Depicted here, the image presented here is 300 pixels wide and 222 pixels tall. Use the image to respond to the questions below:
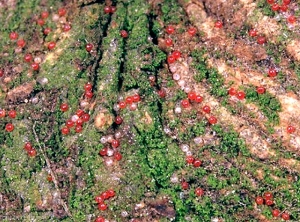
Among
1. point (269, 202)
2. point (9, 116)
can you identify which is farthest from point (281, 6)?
point (9, 116)

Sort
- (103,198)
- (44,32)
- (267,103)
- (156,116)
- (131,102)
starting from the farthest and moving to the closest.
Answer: (44,32) → (131,102) → (156,116) → (267,103) → (103,198)

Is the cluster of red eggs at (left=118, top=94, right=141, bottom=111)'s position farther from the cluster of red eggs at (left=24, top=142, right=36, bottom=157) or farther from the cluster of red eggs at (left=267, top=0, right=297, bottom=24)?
the cluster of red eggs at (left=267, top=0, right=297, bottom=24)

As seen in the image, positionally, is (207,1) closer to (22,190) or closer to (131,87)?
(131,87)

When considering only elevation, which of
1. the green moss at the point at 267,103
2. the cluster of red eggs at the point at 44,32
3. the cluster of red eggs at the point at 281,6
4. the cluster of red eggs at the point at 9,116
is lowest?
the cluster of red eggs at the point at 9,116

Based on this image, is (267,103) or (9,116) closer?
(267,103)

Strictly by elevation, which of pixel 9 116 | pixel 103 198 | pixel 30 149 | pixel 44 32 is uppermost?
pixel 44 32

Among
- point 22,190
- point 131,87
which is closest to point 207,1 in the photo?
point 131,87

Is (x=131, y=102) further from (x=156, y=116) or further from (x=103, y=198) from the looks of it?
(x=103, y=198)

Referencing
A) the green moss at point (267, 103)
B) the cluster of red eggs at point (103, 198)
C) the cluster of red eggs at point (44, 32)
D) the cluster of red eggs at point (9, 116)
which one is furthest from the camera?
the cluster of red eggs at point (44, 32)

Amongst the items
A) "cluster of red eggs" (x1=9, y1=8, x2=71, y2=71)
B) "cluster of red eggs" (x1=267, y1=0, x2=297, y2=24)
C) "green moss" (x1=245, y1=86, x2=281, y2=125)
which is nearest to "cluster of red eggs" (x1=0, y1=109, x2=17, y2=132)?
"cluster of red eggs" (x1=9, y1=8, x2=71, y2=71)

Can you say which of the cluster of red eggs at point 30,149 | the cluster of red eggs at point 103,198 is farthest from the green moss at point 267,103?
the cluster of red eggs at point 30,149

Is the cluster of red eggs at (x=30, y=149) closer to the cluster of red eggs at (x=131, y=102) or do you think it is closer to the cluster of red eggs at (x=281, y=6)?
the cluster of red eggs at (x=131, y=102)
